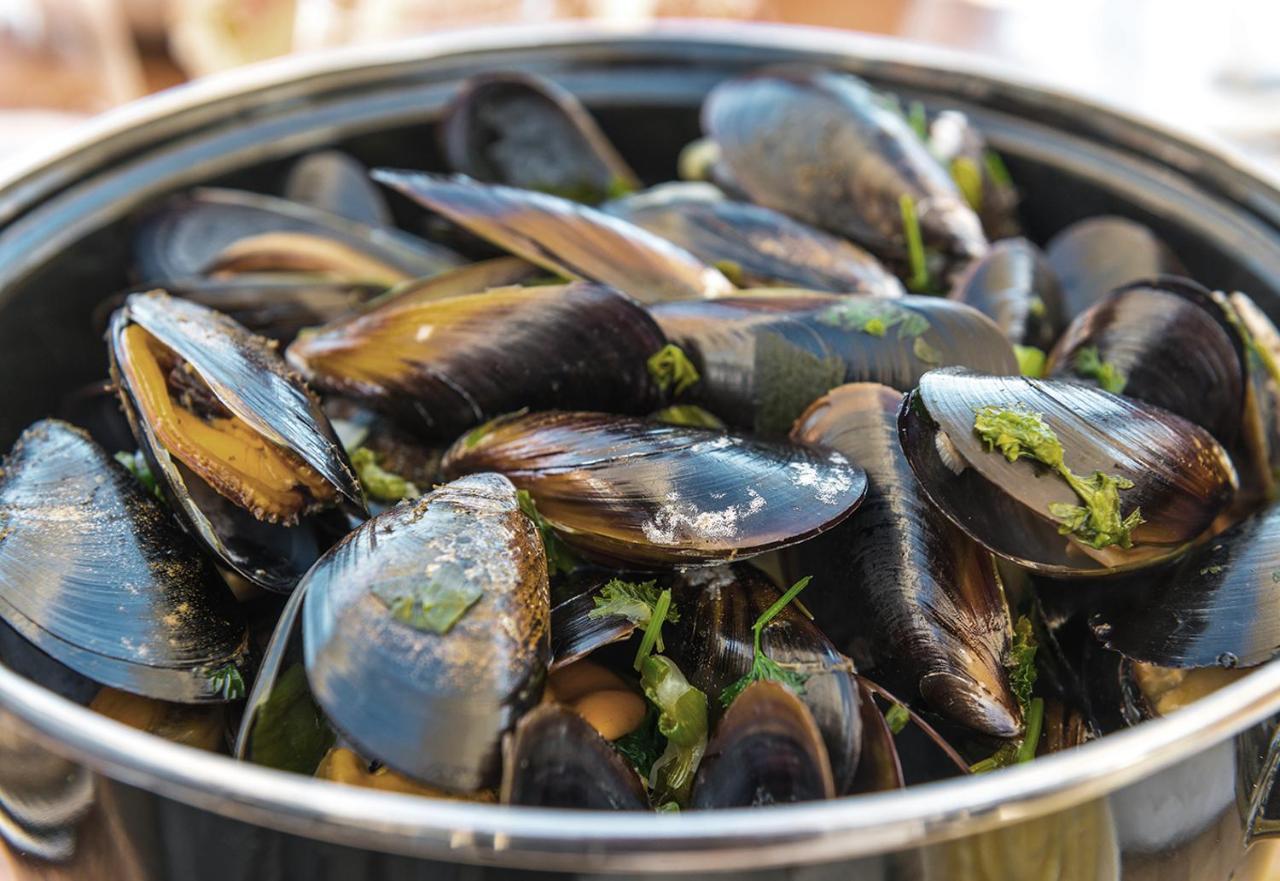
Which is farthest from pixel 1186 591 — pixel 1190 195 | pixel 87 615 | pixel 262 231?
pixel 262 231

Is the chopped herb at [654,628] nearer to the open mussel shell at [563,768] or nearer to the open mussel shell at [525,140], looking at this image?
the open mussel shell at [563,768]

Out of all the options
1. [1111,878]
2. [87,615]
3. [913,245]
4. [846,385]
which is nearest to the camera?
[1111,878]

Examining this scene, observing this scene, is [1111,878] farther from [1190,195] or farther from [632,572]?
[1190,195]

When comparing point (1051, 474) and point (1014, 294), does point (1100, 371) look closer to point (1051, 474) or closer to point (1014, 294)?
point (1014, 294)

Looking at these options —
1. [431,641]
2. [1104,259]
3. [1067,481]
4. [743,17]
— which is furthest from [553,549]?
[743,17]

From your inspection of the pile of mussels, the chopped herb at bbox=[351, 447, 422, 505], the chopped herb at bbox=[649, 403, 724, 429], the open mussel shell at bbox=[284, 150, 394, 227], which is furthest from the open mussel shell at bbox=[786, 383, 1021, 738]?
the open mussel shell at bbox=[284, 150, 394, 227]
